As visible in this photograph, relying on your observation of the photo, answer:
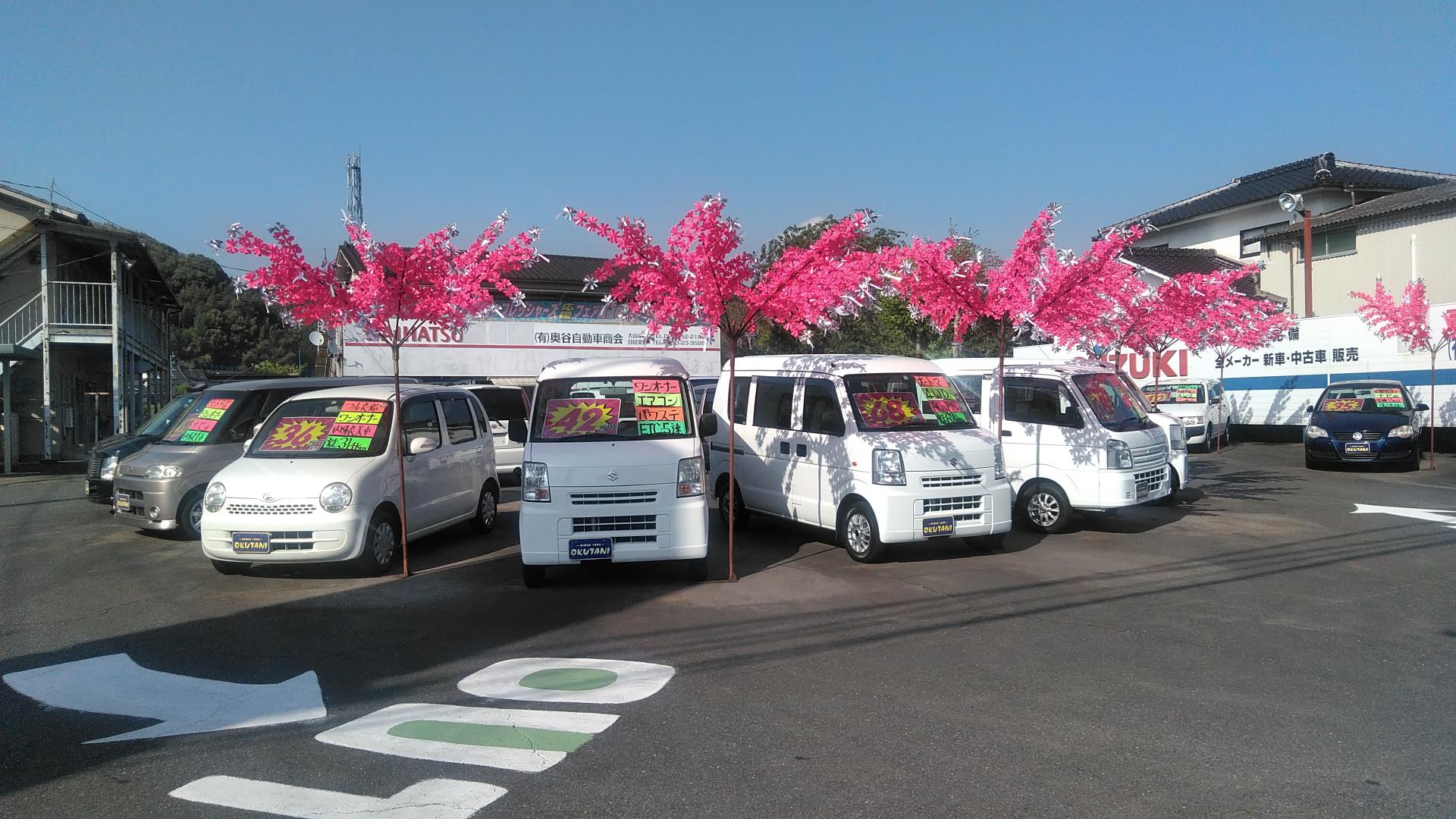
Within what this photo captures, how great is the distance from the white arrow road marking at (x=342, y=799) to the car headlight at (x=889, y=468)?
559 cm

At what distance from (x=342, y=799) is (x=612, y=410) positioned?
4958 millimetres

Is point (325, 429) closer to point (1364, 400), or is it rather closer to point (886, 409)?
point (886, 409)

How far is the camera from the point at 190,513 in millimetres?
10625

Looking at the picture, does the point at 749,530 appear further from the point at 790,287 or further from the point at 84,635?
the point at 84,635

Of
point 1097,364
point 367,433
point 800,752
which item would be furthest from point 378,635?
point 1097,364

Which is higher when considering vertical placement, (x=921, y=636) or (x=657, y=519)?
(x=657, y=519)

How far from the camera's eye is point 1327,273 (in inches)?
1199

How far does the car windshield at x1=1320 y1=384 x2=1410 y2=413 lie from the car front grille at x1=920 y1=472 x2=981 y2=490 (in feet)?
43.5

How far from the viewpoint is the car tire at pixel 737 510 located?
11289 millimetres

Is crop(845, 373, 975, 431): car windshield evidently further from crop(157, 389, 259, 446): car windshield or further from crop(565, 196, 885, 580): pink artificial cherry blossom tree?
crop(157, 389, 259, 446): car windshield

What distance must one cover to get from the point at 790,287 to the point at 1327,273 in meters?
29.1

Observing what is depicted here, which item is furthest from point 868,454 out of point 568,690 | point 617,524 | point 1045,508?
point 568,690

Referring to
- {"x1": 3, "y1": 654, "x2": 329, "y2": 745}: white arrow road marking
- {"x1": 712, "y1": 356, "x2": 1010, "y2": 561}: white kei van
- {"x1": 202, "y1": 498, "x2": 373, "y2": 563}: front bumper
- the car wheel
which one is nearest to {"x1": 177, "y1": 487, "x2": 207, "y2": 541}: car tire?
{"x1": 202, "y1": 498, "x2": 373, "y2": 563}: front bumper

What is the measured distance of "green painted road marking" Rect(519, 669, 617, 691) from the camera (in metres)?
5.61
